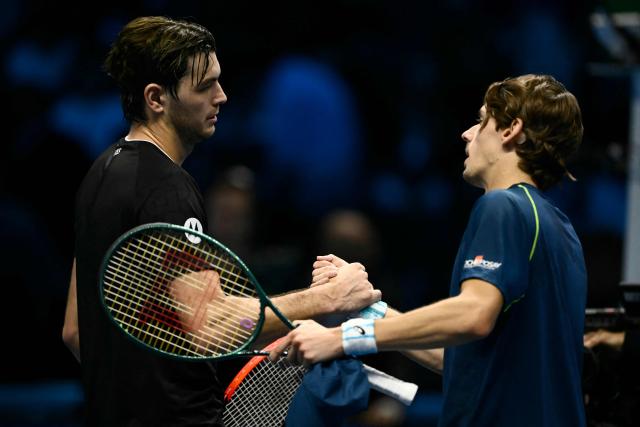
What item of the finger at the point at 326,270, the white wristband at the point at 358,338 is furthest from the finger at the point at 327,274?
the white wristband at the point at 358,338

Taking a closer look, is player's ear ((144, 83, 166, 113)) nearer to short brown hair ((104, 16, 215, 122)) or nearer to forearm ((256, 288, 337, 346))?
short brown hair ((104, 16, 215, 122))

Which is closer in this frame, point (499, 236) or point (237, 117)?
point (499, 236)

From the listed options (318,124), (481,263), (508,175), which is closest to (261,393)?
(481,263)

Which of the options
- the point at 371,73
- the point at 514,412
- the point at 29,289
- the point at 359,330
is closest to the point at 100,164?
the point at 359,330

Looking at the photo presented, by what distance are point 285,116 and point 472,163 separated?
14.6 ft

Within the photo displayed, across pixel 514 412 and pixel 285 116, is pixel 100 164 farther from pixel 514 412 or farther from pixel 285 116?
pixel 285 116

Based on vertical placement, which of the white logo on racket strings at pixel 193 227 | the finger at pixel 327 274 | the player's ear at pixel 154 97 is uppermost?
the player's ear at pixel 154 97

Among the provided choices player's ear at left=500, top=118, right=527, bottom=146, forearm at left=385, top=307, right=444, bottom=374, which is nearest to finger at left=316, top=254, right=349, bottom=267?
forearm at left=385, top=307, right=444, bottom=374

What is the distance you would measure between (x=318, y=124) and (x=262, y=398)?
14.3 feet

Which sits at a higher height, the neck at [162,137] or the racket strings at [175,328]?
the neck at [162,137]

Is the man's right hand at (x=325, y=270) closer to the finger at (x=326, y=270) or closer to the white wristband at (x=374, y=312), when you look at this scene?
the finger at (x=326, y=270)

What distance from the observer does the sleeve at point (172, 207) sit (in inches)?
127

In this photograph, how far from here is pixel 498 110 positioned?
10.8ft

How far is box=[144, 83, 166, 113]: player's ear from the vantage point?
3.54 metres
